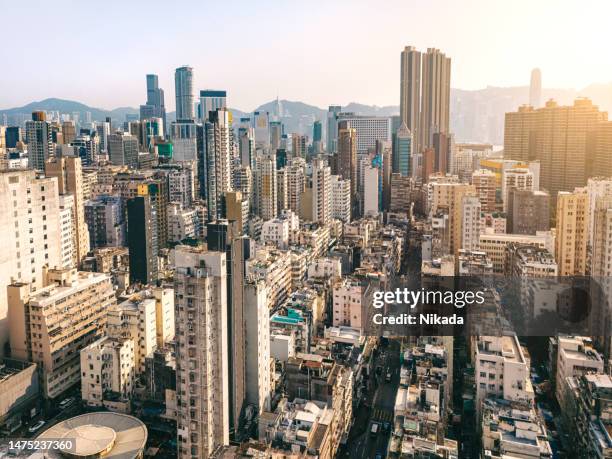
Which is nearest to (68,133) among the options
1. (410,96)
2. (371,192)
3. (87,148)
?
(87,148)

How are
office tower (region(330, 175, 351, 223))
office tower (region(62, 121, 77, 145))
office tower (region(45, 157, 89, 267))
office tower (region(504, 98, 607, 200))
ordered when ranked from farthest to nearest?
office tower (region(62, 121, 77, 145)), office tower (region(504, 98, 607, 200)), office tower (region(330, 175, 351, 223)), office tower (region(45, 157, 89, 267))

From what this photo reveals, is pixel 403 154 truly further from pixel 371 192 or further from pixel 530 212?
pixel 530 212

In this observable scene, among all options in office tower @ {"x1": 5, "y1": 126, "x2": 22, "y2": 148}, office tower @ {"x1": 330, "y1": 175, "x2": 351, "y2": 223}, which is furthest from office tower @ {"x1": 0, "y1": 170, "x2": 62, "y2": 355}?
office tower @ {"x1": 5, "y1": 126, "x2": 22, "y2": 148}

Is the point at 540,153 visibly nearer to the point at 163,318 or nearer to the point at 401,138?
the point at 401,138

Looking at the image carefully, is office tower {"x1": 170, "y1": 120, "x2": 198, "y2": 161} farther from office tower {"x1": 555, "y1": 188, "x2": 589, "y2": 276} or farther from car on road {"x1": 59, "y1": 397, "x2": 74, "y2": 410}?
car on road {"x1": 59, "y1": 397, "x2": 74, "y2": 410}

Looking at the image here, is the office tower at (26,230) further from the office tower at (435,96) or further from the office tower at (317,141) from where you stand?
the office tower at (435,96)

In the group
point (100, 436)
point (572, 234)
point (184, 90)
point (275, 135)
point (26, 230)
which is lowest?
point (100, 436)

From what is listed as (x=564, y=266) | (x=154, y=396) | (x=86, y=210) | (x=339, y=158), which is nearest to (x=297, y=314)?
(x=154, y=396)
